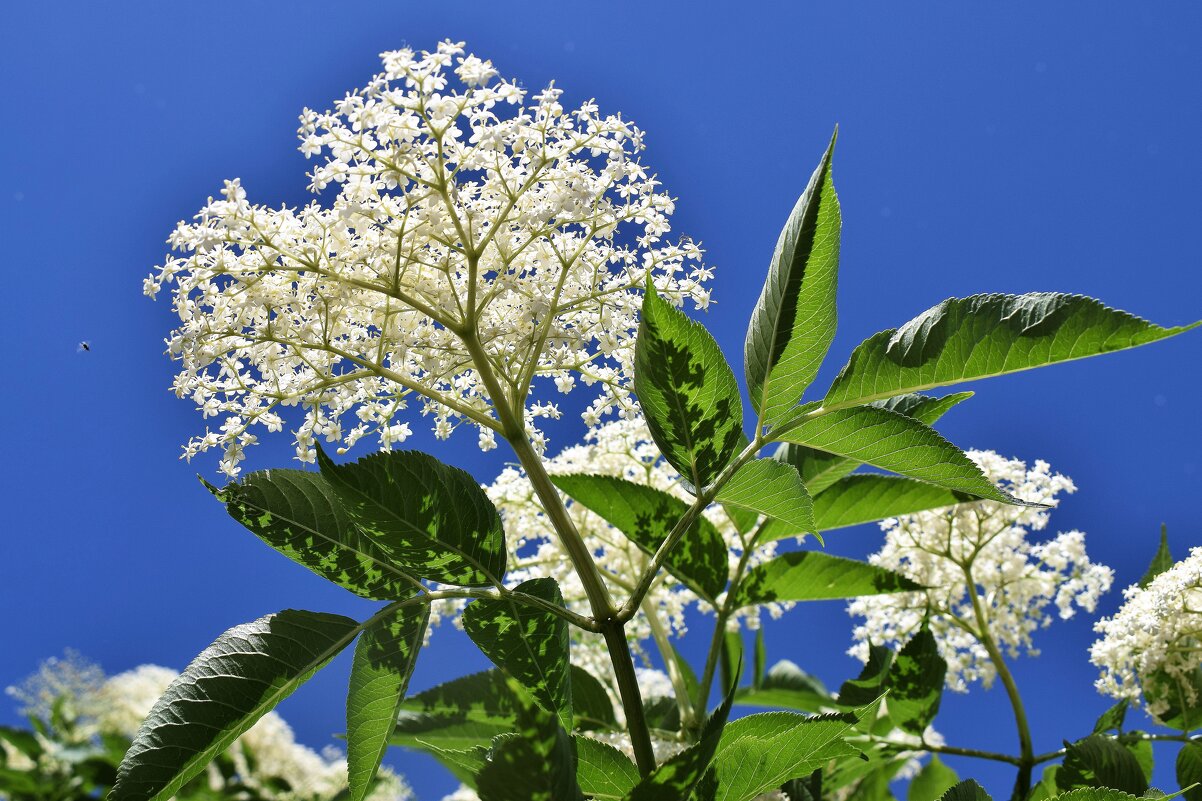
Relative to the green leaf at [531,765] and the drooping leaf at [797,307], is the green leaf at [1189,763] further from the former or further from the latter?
the green leaf at [531,765]

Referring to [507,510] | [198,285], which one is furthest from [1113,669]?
[198,285]

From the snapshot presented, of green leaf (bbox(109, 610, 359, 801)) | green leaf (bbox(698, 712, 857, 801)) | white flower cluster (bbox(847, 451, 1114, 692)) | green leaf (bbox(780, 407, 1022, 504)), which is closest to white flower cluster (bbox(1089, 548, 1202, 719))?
white flower cluster (bbox(847, 451, 1114, 692))

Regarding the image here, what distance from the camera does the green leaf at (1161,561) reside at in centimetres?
217

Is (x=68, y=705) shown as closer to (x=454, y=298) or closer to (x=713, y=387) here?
(x=454, y=298)

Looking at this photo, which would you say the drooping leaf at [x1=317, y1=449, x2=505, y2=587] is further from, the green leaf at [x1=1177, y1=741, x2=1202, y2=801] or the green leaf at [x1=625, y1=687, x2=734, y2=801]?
the green leaf at [x1=1177, y1=741, x2=1202, y2=801]

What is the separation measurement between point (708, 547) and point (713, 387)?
507 mm

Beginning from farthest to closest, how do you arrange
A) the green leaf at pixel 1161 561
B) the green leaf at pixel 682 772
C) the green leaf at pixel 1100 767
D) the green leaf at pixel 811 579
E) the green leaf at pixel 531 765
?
the green leaf at pixel 1161 561, the green leaf at pixel 811 579, the green leaf at pixel 1100 767, the green leaf at pixel 682 772, the green leaf at pixel 531 765

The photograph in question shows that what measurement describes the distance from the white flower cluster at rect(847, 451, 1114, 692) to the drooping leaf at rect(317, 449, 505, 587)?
1651mm

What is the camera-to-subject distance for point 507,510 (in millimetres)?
2225

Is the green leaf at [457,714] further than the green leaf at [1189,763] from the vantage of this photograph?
No

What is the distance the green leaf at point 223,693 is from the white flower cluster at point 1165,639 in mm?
1659

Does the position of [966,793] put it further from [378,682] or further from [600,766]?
[378,682]

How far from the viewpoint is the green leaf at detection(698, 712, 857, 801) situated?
3.10 ft

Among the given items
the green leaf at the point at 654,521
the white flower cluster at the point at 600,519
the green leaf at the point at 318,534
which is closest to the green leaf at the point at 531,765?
the green leaf at the point at 318,534
